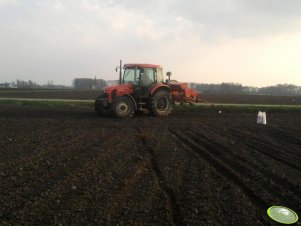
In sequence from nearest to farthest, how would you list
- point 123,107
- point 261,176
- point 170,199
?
1. point 170,199
2. point 261,176
3. point 123,107

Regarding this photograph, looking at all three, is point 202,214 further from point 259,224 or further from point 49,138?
point 49,138

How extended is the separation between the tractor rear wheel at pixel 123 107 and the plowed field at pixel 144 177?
369 cm

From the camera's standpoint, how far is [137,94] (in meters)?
15.8

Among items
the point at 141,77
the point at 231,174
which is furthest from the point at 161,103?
the point at 231,174

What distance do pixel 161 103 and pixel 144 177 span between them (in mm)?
9986

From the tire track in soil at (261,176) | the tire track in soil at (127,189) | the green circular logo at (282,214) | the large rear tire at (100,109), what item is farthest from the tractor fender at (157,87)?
the green circular logo at (282,214)

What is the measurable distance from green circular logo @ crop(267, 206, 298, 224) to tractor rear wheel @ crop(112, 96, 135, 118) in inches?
425

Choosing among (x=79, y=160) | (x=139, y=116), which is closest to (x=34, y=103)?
(x=139, y=116)

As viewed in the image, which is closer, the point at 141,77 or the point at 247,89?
the point at 141,77

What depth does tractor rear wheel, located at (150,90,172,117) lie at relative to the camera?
1583 cm

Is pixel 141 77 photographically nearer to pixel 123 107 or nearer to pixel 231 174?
pixel 123 107

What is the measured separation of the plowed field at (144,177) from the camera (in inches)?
189

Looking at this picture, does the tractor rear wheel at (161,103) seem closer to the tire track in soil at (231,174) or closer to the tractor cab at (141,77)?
the tractor cab at (141,77)

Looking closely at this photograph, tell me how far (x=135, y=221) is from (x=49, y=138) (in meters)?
6.25
